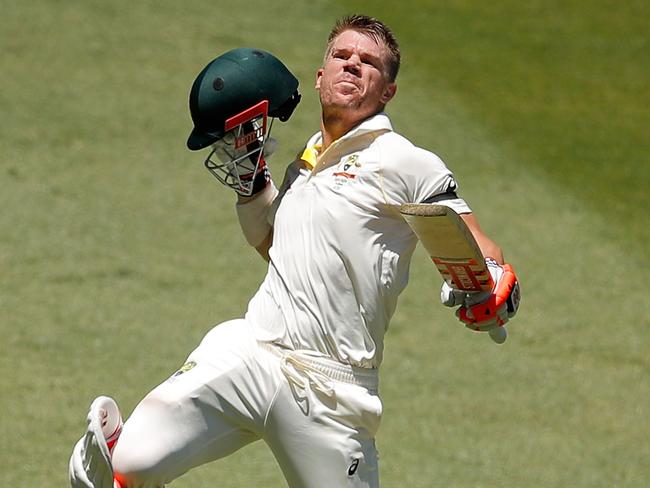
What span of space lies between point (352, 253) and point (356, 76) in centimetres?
65

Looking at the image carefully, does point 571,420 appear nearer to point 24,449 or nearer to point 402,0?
point 24,449

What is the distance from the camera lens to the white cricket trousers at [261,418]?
423cm

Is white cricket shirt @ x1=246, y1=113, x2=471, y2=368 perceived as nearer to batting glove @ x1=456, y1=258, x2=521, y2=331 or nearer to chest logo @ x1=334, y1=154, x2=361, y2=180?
chest logo @ x1=334, y1=154, x2=361, y2=180

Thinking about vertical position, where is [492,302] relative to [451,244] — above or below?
below

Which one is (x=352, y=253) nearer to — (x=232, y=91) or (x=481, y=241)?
(x=481, y=241)

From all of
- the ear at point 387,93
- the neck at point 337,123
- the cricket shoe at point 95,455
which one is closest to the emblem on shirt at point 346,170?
the neck at point 337,123

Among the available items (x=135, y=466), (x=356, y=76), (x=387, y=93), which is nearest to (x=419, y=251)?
(x=387, y=93)

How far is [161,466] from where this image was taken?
13.8 feet

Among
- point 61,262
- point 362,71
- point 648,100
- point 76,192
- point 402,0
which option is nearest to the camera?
point 362,71

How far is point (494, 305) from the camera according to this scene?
416 centimetres

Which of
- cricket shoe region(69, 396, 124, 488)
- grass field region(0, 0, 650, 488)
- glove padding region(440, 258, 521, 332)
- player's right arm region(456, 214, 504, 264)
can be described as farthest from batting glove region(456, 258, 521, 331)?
grass field region(0, 0, 650, 488)

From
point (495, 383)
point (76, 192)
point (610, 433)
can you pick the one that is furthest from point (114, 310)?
point (610, 433)

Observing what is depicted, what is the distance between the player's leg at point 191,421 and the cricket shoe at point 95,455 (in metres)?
0.05

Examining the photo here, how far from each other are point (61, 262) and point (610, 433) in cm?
371
